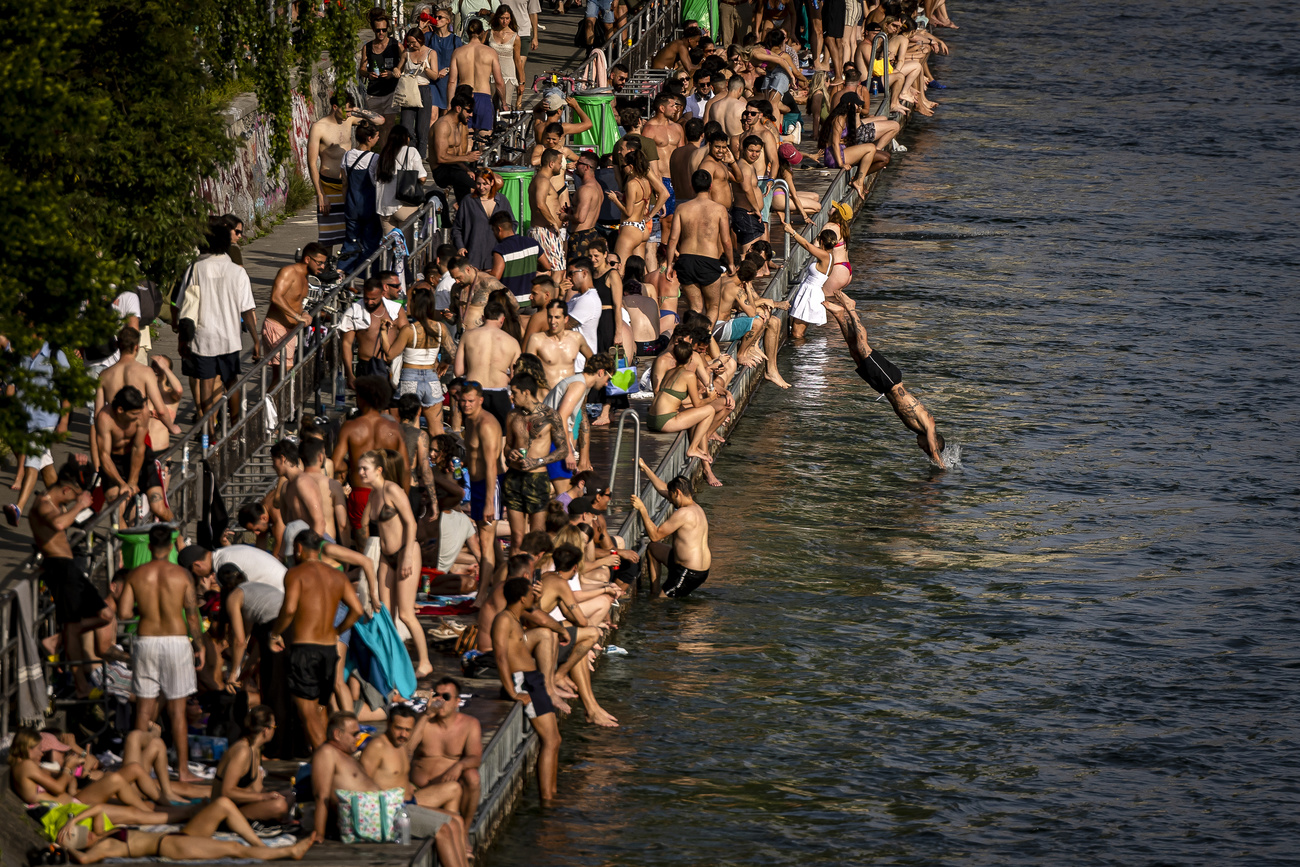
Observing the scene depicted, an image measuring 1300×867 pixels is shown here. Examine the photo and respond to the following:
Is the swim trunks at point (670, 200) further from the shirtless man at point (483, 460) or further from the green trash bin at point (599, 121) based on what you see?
the shirtless man at point (483, 460)

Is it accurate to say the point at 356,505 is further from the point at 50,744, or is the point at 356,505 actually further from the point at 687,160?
the point at 687,160

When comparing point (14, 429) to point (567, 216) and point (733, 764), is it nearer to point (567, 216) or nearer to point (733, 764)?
point (733, 764)

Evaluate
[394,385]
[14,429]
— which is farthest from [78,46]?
[14,429]

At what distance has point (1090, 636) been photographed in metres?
18.7

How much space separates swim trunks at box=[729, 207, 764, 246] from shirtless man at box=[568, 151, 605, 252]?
3.00 meters

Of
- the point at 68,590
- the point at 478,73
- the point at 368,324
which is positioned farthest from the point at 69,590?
the point at 478,73

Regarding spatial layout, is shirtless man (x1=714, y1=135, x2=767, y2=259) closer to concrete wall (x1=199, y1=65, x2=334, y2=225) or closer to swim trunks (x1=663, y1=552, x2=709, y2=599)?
concrete wall (x1=199, y1=65, x2=334, y2=225)

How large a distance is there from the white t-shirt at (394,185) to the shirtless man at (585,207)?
1786mm

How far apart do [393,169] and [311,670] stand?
847cm

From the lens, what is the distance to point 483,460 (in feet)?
50.6

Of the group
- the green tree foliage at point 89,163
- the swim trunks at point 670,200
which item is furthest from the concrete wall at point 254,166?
the green tree foliage at point 89,163

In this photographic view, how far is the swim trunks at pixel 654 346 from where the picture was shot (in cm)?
2144

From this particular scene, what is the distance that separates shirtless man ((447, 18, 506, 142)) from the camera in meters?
23.9

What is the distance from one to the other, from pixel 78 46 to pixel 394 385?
377 centimetres
